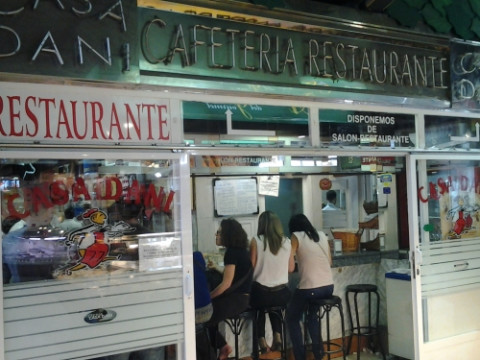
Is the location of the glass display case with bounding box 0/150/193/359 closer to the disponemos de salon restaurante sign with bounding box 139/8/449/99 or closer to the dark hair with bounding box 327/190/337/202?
the disponemos de salon restaurante sign with bounding box 139/8/449/99

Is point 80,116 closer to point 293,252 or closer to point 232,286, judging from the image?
point 232,286

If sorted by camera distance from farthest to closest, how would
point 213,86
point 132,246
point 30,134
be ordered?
point 213,86, point 132,246, point 30,134

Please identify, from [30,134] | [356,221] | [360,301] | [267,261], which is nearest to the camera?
[30,134]

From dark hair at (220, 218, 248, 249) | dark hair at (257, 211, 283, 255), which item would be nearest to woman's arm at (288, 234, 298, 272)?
dark hair at (257, 211, 283, 255)

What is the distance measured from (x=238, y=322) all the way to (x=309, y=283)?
76 centimetres

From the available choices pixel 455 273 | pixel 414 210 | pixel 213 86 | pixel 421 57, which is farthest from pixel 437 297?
pixel 213 86

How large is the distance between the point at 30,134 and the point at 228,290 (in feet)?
7.15

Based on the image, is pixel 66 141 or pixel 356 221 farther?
pixel 356 221

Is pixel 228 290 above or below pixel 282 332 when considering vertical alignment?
above

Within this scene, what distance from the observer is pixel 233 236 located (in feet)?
14.3

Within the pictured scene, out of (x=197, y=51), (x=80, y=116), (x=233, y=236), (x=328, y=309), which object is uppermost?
(x=197, y=51)

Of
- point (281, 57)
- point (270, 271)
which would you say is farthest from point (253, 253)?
point (281, 57)

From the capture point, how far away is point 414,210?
4137 millimetres

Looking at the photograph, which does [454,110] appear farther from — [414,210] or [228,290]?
[228,290]
